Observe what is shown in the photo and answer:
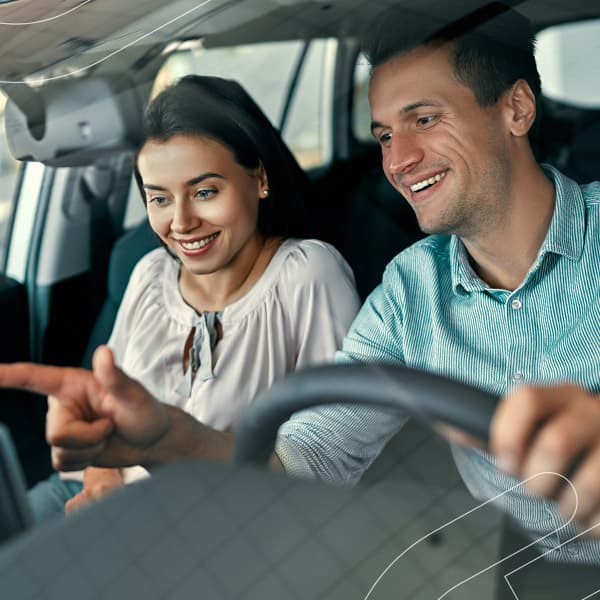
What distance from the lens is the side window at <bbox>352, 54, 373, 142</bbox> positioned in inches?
46.9

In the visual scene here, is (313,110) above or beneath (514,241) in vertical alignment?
above

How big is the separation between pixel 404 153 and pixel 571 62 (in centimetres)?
25

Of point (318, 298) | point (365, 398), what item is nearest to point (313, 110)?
point (318, 298)

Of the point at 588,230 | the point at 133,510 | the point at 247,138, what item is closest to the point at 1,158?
the point at 247,138

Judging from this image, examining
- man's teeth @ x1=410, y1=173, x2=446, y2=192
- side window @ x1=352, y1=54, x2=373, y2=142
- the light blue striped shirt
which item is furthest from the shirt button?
side window @ x1=352, y1=54, x2=373, y2=142

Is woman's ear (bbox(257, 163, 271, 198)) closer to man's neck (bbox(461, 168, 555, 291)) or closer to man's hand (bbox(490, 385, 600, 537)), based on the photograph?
man's neck (bbox(461, 168, 555, 291))

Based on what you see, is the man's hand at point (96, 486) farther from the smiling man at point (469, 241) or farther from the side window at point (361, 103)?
the side window at point (361, 103)

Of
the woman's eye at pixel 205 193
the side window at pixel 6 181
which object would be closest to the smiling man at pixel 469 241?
the woman's eye at pixel 205 193

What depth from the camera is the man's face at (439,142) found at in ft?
3.69

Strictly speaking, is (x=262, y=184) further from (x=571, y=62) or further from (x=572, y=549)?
(x=572, y=549)

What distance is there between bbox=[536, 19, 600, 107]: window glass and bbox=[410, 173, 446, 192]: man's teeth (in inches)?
7.6

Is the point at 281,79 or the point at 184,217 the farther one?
the point at 281,79

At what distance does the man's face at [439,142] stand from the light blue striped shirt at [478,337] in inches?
1.7

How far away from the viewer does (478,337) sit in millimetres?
1130
